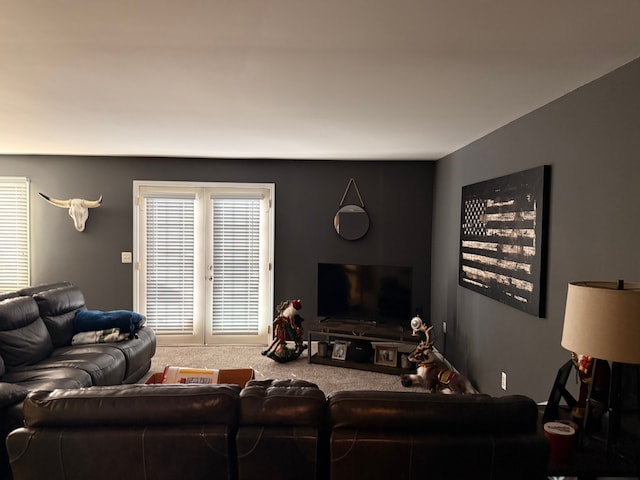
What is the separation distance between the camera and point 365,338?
4926mm

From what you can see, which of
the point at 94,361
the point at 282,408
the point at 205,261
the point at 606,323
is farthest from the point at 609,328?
the point at 205,261

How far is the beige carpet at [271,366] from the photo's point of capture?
177 inches

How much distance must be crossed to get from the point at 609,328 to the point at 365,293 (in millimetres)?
3581

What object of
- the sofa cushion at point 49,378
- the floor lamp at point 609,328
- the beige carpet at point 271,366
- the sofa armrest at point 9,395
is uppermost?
the floor lamp at point 609,328

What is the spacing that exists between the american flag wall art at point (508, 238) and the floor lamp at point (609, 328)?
4.04 ft

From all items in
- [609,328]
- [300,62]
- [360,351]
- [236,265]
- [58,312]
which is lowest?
[360,351]

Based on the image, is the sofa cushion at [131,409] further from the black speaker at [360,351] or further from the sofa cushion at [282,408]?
the black speaker at [360,351]

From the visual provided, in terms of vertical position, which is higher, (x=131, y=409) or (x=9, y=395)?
(x=131, y=409)

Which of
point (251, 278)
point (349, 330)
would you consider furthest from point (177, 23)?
point (251, 278)

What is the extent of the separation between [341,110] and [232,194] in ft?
9.33

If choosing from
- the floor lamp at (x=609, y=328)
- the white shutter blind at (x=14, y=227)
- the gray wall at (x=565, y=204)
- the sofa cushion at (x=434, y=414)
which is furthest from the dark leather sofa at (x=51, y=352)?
the gray wall at (x=565, y=204)

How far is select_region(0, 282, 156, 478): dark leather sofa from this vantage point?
3.10 metres

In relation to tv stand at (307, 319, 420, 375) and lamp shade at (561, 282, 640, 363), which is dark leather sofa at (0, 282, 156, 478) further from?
lamp shade at (561, 282, 640, 363)

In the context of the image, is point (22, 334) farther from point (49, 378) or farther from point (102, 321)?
point (102, 321)
